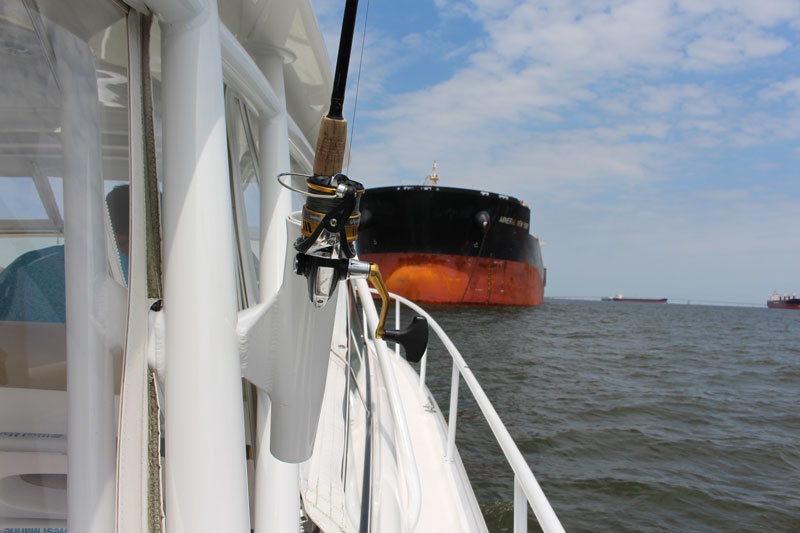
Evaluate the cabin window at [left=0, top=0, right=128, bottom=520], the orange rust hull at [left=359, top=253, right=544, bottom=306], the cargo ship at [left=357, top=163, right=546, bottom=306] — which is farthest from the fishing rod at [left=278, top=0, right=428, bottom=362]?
the orange rust hull at [left=359, top=253, right=544, bottom=306]

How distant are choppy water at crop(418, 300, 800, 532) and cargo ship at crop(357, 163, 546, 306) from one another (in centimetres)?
892

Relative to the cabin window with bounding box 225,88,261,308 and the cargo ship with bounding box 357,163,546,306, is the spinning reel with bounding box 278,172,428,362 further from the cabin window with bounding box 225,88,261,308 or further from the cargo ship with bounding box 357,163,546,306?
the cargo ship with bounding box 357,163,546,306

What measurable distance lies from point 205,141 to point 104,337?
0.41 metres

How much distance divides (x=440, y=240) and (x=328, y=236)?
20.0m

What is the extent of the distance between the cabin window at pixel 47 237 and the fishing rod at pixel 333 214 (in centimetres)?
35

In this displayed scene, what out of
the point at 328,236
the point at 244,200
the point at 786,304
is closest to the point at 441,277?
the point at 244,200

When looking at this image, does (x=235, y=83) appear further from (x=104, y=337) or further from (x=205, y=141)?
(x=104, y=337)

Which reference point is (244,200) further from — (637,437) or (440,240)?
(440,240)

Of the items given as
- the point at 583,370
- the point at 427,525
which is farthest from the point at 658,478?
the point at 583,370

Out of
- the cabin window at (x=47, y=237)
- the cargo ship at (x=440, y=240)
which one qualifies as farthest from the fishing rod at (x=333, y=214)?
the cargo ship at (x=440, y=240)

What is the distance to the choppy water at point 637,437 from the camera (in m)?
4.42

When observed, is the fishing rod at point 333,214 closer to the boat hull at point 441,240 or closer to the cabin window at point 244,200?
the cabin window at point 244,200

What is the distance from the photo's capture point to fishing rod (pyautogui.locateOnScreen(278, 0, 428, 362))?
0.86m

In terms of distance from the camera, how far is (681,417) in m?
6.97
